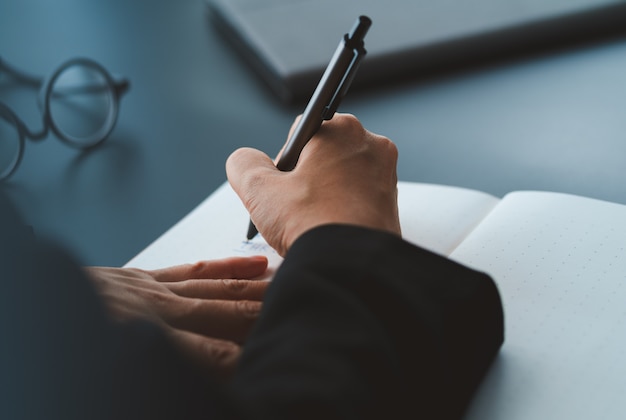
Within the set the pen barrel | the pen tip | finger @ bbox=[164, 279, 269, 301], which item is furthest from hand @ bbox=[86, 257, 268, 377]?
the pen tip

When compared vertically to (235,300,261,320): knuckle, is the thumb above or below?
above

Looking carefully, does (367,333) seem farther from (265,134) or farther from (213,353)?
(265,134)

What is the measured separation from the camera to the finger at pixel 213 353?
448mm

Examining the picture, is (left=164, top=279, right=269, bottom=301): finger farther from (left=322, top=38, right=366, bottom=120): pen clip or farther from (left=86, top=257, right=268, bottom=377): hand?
(left=322, top=38, right=366, bottom=120): pen clip

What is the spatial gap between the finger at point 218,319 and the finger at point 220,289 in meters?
0.05

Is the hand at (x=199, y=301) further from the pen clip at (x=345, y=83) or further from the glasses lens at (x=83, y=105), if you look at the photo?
the glasses lens at (x=83, y=105)

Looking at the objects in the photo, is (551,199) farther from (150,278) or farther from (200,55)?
(200,55)

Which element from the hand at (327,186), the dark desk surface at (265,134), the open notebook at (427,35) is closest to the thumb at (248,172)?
the hand at (327,186)

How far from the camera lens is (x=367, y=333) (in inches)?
15.4

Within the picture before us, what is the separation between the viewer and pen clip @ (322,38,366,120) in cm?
62

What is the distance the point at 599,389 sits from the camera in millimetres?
484

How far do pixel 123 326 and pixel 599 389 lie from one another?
34 centimetres

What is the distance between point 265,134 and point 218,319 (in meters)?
0.77

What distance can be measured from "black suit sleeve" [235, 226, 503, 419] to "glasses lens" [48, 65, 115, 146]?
3.25 ft
